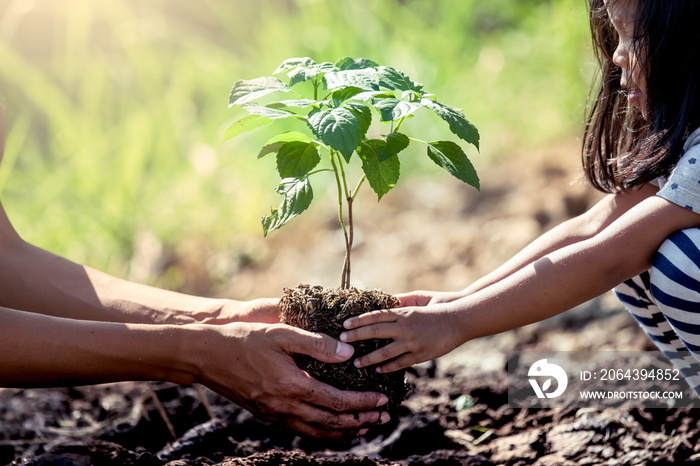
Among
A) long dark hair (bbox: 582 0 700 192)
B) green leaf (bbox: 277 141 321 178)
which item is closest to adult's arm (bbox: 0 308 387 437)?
green leaf (bbox: 277 141 321 178)

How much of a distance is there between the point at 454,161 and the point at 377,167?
7.0 inches

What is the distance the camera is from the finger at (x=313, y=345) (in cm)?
147

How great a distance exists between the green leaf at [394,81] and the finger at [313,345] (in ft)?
1.92

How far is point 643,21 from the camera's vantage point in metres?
1.51

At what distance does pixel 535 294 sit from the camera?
1.49 metres

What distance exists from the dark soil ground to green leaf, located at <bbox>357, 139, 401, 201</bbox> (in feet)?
2.13

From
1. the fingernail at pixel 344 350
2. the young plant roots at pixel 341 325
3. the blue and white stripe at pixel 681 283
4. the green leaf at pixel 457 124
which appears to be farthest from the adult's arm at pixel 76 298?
the blue and white stripe at pixel 681 283

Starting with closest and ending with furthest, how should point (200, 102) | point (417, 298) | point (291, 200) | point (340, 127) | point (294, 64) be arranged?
point (340, 127) < point (291, 200) < point (294, 64) < point (417, 298) < point (200, 102)

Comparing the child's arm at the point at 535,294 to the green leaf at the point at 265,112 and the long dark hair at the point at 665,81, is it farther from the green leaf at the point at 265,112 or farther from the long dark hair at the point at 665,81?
the green leaf at the point at 265,112

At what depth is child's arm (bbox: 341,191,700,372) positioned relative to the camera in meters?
1.45

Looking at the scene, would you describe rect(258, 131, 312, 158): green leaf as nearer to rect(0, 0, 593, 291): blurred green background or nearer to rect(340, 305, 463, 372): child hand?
rect(340, 305, 463, 372): child hand

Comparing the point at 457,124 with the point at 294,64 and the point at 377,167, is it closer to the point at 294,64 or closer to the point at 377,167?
the point at 377,167

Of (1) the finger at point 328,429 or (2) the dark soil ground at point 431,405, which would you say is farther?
(2) the dark soil ground at point 431,405

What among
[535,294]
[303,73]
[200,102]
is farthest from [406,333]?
[200,102]
